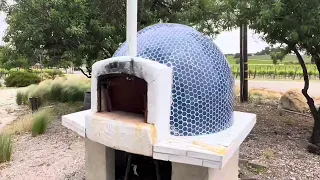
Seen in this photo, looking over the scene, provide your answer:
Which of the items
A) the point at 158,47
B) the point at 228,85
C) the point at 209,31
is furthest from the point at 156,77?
the point at 209,31

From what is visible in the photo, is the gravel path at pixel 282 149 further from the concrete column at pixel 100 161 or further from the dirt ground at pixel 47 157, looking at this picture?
the dirt ground at pixel 47 157

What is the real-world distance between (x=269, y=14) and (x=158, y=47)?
8.24 feet

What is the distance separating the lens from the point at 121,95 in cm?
371

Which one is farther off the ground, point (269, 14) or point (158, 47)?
point (269, 14)

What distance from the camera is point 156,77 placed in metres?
2.92

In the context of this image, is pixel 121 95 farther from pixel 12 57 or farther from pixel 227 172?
pixel 12 57

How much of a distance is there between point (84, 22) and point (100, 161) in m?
4.86

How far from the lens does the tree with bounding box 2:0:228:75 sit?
7.61 metres

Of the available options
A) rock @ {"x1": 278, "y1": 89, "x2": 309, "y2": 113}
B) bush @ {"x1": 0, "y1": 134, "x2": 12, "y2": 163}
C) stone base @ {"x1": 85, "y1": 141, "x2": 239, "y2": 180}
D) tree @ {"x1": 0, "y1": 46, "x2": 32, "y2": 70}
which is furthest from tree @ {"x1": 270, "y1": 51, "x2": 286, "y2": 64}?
tree @ {"x1": 0, "y1": 46, "x2": 32, "y2": 70}

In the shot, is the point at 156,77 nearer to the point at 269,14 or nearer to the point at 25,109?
the point at 269,14

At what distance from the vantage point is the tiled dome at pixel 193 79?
10.7ft

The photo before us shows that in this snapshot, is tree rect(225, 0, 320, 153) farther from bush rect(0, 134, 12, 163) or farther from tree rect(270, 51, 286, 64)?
bush rect(0, 134, 12, 163)

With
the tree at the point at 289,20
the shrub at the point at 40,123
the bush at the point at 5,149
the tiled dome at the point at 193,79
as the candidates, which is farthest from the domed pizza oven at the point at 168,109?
the shrub at the point at 40,123

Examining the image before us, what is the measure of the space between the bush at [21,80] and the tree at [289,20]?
62.6 ft
